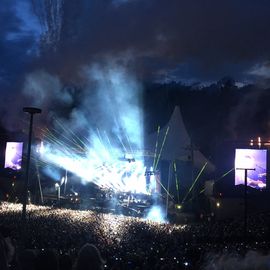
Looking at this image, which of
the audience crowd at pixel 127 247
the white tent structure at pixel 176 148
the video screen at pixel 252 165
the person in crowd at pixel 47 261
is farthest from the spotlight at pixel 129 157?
the person in crowd at pixel 47 261

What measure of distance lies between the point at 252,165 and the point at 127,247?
53.3 ft

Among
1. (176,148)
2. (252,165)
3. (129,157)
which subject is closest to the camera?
(252,165)

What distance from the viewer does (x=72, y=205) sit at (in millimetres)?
29547

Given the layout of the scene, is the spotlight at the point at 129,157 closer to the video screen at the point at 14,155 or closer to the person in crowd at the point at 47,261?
the video screen at the point at 14,155

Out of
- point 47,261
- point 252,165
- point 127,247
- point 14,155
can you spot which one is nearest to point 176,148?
point 252,165

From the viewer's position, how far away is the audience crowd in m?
4.95

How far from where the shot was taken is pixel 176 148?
33.0 metres

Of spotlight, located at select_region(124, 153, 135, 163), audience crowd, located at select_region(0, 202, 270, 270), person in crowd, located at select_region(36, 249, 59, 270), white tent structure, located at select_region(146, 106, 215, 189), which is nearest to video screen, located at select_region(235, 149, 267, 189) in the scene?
white tent structure, located at select_region(146, 106, 215, 189)

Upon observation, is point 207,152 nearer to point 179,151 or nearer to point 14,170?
point 179,151

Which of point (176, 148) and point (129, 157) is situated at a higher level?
point (176, 148)

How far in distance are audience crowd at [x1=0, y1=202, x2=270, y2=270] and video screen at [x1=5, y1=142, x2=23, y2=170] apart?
16178 millimetres

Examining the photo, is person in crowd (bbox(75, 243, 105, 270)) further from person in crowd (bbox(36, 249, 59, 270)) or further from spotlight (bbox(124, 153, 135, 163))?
spotlight (bbox(124, 153, 135, 163))

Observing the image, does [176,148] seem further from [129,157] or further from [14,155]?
[14,155]

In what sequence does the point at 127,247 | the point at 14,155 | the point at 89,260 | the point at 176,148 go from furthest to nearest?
the point at 14,155
the point at 176,148
the point at 127,247
the point at 89,260
